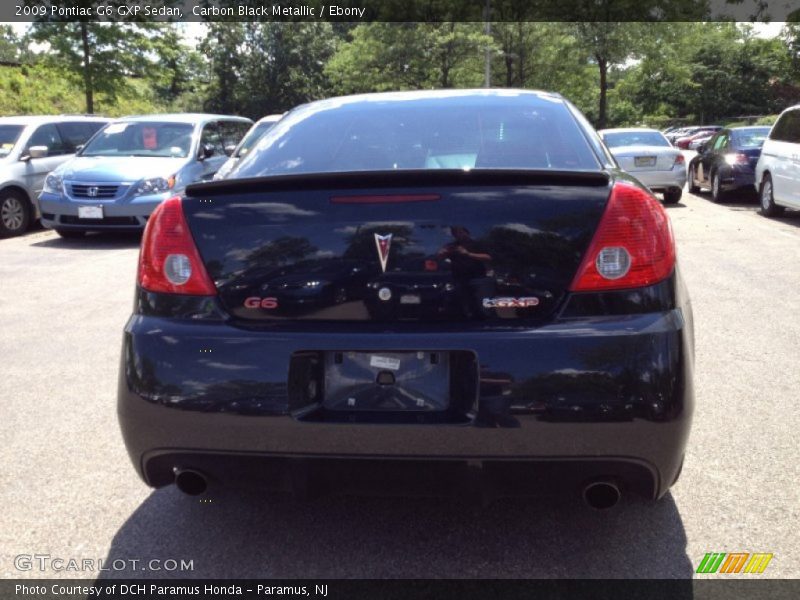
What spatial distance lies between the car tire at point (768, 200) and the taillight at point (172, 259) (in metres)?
11.8

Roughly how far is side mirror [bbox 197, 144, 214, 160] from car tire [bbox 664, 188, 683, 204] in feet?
27.9

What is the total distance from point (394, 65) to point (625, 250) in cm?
3672

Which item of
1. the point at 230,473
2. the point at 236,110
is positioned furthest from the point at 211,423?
the point at 236,110

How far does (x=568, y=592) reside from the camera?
8.50 feet

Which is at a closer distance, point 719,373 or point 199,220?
point 199,220

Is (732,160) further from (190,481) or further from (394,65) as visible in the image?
(394,65)

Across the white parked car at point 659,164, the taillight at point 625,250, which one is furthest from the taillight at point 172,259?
the white parked car at point 659,164

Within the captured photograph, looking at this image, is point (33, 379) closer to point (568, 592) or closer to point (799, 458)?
point (568, 592)

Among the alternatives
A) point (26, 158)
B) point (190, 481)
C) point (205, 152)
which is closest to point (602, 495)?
point (190, 481)

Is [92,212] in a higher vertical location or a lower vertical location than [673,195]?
higher

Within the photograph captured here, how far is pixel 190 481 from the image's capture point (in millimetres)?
2721

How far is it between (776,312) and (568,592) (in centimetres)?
467

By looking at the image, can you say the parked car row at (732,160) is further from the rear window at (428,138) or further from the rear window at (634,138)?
the rear window at (428,138)

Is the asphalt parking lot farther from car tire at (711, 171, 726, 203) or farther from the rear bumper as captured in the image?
car tire at (711, 171, 726, 203)
